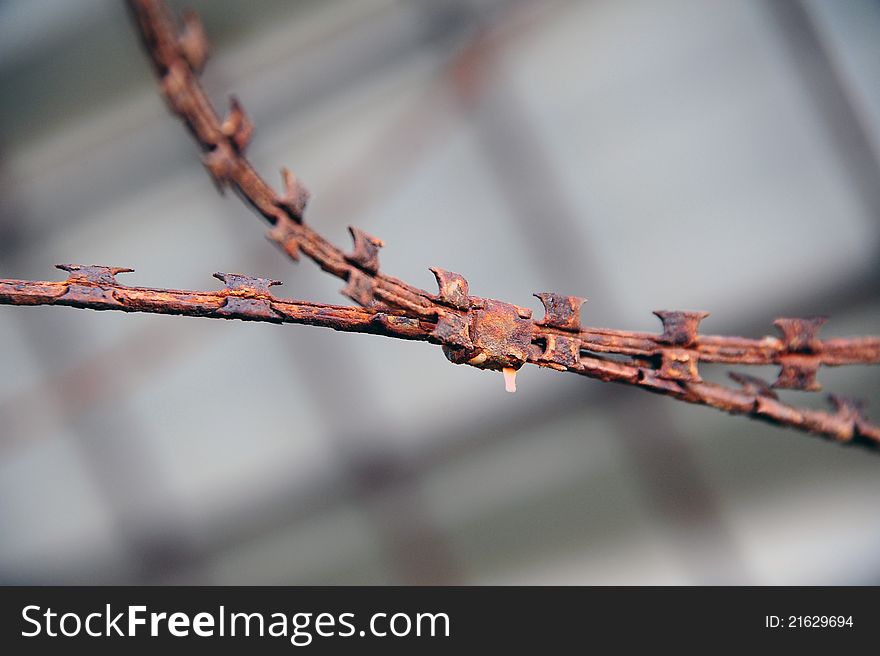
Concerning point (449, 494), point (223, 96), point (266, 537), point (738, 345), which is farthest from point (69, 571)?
point (738, 345)

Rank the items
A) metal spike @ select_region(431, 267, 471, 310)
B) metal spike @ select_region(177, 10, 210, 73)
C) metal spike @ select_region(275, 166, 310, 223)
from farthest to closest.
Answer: metal spike @ select_region(431, 267, 471, 310), metal spike @ select_region(275, 166, 310, 223), metal spike @ select_region(177, 10, 210, 73)

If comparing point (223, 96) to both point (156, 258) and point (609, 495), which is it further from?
point (609, 495)

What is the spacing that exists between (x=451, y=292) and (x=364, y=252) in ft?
0.65

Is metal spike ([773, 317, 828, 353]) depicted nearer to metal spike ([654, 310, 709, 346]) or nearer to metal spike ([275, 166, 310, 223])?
metal spike ([654, 310, 709, 346])

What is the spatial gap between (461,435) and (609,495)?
0.68 m

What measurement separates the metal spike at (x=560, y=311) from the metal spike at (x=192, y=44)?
812mm

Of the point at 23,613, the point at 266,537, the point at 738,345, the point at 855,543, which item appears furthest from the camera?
the point at 266,537

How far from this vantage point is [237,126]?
55.8 inches

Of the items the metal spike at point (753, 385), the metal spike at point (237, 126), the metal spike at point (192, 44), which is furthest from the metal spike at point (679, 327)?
the metal spike at point (192, 44)

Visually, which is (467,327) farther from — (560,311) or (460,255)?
(460,255)

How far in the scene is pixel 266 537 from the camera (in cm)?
346

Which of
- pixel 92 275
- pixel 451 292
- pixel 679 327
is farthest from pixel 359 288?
pixel 679 327

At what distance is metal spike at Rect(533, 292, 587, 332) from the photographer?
1.69 m

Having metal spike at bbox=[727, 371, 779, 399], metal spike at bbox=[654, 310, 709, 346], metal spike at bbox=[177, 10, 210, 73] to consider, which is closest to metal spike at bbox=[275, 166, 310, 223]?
metal spike at bbox=[177, 10, 210, 73]
